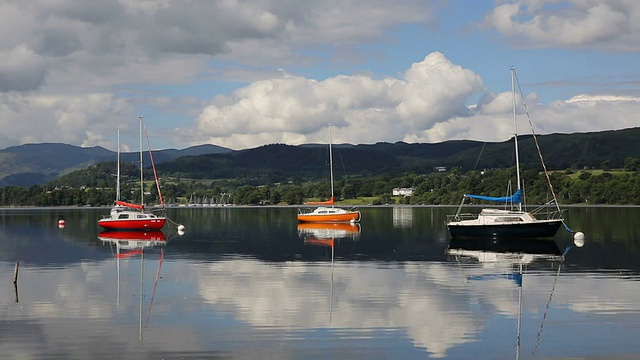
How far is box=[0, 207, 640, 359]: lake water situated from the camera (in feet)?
87.2

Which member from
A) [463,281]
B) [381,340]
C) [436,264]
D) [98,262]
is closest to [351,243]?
[436,264]

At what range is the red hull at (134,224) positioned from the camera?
95188mm

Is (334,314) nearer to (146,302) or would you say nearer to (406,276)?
(146,302)

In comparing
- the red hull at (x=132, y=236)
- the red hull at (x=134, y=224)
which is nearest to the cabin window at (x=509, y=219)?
the red hull at (x=132, y=236)

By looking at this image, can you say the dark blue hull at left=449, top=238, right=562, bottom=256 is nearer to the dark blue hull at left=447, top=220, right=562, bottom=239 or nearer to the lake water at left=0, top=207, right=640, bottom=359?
the dark blue hull at left=447, top=220, right=562, bottom=239

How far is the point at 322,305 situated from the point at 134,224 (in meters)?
65.8

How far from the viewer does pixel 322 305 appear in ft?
115

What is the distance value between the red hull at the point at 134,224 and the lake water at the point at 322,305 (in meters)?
31.8

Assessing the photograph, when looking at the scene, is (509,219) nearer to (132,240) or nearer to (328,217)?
(132,240)

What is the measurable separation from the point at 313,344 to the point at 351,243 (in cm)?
4768

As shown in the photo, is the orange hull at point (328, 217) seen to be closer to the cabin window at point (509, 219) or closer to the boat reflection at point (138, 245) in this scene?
the boat reflection at point (138, 245)

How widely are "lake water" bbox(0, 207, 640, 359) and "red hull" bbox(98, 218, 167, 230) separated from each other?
31769mm

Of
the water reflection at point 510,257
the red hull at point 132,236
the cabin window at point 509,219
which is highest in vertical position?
the cabin window at point 509,219

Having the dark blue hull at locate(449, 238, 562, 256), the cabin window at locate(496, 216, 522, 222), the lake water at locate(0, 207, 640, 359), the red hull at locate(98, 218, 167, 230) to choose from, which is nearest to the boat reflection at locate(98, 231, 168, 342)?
the lake water at locate(0, 207, 640, 359)
